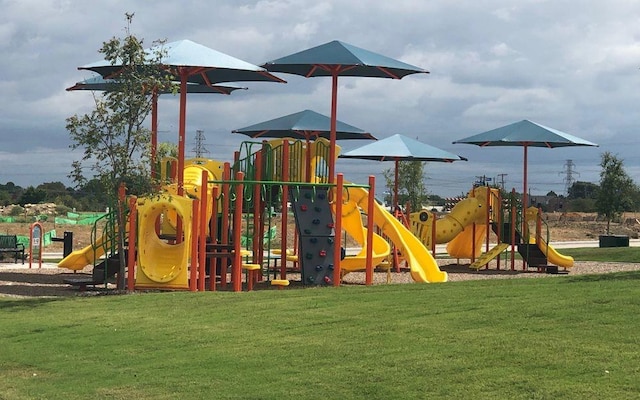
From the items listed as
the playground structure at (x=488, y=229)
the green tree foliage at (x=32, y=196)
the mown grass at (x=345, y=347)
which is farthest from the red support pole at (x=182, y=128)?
the green tree foliage at (x=32, y=196)

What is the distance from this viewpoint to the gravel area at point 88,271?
61.1 feet

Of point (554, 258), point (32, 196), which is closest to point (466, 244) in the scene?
point (554, 258)

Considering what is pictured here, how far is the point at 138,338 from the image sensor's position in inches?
453

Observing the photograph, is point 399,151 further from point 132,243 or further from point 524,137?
point 132,243

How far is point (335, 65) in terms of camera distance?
19.6m

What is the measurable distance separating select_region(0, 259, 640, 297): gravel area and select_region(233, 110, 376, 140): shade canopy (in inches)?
179

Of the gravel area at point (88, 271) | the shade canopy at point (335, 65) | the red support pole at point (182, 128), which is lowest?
the gravel area at point (88, 271)

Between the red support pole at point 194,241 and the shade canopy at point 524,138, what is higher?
the shade canopy at point 524,138

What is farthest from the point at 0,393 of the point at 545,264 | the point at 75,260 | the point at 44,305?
the point at 545,264

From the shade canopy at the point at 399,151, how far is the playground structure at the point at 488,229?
4.80 feet

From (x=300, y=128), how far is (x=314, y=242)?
7752 millimetres

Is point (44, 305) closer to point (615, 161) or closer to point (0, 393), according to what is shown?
point (0, 393)

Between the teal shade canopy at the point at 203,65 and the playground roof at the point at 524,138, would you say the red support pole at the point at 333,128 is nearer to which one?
the teal shade canopy at the point at 203,65

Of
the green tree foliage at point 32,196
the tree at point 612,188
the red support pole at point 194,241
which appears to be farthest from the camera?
the green tree foliage at point 32,196
